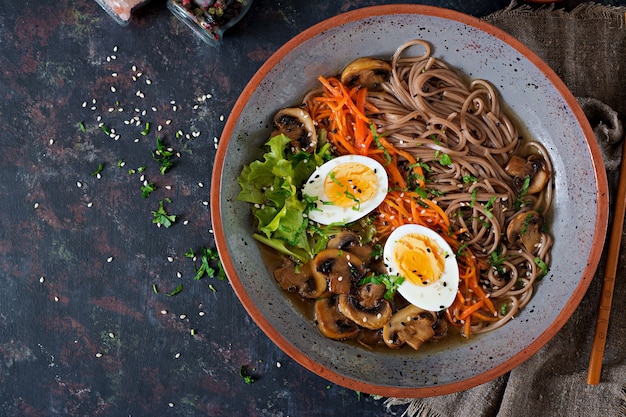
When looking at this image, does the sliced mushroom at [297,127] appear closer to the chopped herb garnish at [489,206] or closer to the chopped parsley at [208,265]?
the chopped parsley at [208,265]

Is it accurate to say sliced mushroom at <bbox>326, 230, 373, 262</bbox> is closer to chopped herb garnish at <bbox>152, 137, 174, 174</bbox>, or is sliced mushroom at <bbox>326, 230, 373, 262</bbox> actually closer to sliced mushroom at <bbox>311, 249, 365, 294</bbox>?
sliced mushroom at <bbox>311, 249, 365, 294</bbox>

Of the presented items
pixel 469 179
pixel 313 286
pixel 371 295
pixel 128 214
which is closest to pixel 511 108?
pixel 469 179

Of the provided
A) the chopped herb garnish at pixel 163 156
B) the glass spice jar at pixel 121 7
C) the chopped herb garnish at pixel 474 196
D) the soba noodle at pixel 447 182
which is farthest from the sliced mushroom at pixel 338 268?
the glass spice jar at pixel 121 7

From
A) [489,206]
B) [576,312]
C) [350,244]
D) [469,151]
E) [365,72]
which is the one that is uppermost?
[365,72]

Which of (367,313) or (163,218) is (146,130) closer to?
(163,218)

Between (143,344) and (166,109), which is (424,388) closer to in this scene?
(143,344)
